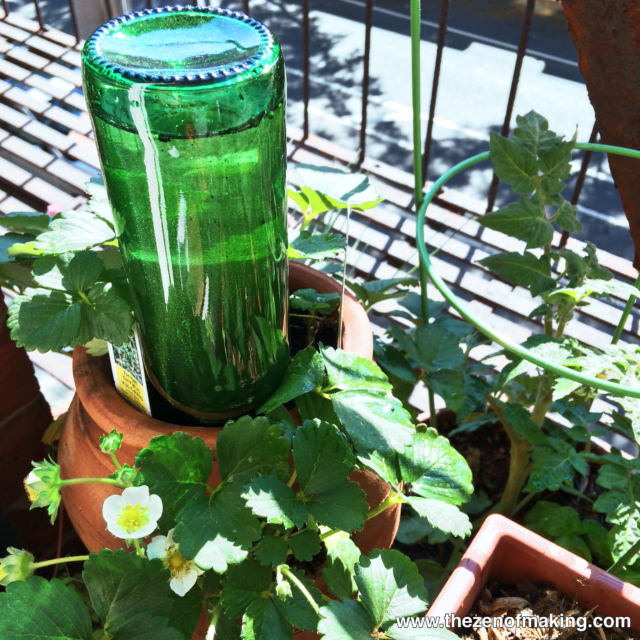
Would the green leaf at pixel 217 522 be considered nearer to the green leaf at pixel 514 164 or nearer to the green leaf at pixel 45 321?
the green leaf at pixel 45 321

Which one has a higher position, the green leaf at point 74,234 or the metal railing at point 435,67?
the green leaf at point 74,234

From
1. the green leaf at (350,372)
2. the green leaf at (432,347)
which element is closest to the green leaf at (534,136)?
the green leaf at (432,347)

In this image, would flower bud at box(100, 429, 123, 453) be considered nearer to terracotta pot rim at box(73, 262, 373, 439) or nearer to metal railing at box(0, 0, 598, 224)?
terracotta pot rim at box(73, 262, 373, 439)

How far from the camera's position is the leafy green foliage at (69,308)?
64cm

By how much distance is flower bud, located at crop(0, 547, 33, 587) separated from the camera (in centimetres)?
60

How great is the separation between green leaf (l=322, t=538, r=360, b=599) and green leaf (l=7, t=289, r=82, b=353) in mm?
337

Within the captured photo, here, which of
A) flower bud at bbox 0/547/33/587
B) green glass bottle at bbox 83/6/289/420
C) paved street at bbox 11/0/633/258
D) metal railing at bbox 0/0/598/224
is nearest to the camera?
green glass bottle at bbox 83/6/289/420

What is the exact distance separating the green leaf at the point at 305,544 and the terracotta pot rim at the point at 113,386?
136mm

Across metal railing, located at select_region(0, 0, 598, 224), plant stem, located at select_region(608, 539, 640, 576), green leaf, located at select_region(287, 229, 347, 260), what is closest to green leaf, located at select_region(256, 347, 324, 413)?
green leaf, located at select_region(287, 229, 347, 260)

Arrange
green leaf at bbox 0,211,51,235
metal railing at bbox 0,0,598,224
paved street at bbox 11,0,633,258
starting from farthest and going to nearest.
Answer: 1. paved street at bbox 11,0,633,258
2. metal railing at bbox 0,0,598,224
3. green leaf at bbox 0,211,51,235

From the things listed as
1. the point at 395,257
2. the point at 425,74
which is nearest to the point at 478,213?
the point at 395,257

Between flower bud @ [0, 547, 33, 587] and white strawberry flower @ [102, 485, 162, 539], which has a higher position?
white strawberry flower @ [102, 485, 162, 539]

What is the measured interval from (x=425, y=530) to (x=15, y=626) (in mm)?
649

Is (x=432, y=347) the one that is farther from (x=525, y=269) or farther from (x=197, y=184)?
(x=197, y=184)
